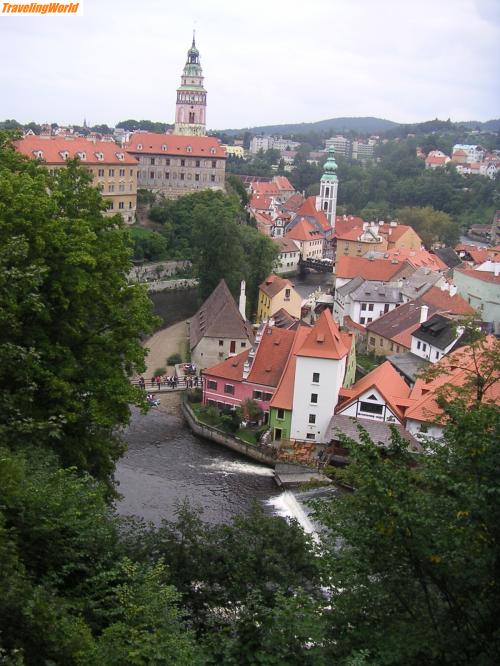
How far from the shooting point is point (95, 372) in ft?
55.3

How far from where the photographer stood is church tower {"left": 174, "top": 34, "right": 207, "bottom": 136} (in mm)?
112438

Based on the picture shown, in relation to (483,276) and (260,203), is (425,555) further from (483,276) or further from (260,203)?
(260,203)

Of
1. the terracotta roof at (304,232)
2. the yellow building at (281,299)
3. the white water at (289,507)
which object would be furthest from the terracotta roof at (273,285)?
the terracotta roof at (304,232)

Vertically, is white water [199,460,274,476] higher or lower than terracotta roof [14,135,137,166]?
lower

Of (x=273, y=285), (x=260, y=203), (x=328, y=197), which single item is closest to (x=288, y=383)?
(x=273, y=285)

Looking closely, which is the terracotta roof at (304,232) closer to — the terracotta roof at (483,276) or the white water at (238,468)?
the terracotta roof at (483,276)

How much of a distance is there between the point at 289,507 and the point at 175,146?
55.3 meters

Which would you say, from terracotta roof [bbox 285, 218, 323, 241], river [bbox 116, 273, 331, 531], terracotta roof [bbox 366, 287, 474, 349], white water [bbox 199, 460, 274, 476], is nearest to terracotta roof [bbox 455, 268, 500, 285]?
terracotta roof [bbox 366, 287, 474, 349]

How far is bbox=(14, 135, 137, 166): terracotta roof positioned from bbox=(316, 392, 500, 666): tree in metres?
49.3

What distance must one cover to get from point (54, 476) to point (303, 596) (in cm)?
385

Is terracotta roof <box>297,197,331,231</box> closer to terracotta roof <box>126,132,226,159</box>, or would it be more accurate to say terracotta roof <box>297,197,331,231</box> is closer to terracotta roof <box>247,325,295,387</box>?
terracotta roof <box>126,132,226,159</box>

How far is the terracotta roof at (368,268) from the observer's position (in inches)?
2041

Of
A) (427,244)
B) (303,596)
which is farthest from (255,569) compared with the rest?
(427,244)

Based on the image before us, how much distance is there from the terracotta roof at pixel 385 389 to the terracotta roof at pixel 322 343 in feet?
4.66
